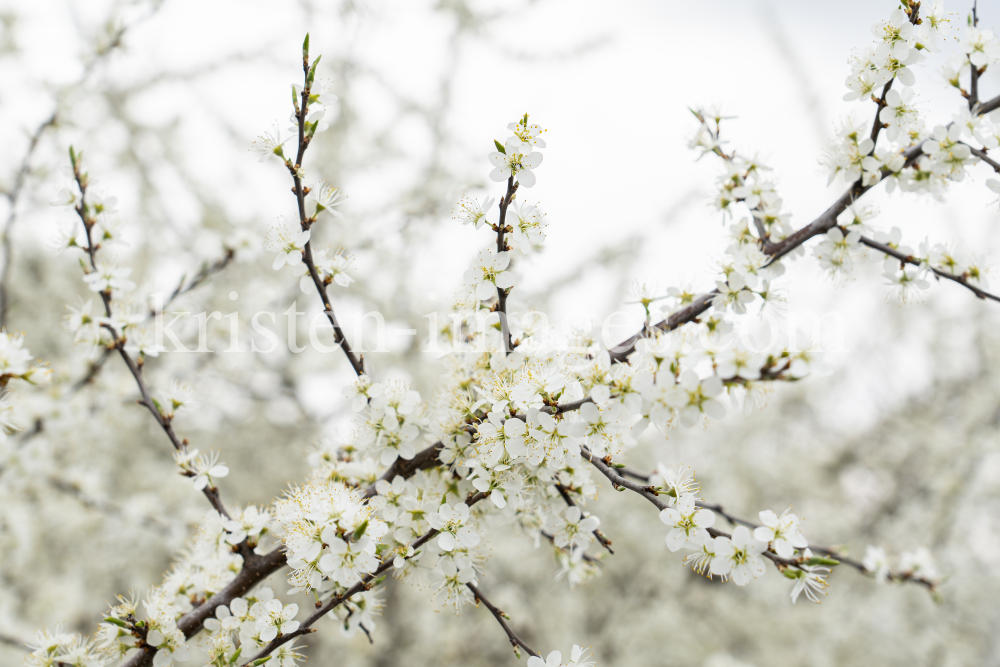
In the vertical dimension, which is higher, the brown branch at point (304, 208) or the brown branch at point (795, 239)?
the brown branch at point (304, 208)

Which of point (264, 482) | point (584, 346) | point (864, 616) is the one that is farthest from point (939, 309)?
point (264, 482)

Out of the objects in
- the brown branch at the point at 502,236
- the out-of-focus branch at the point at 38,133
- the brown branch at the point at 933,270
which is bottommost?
the brown branch at the point at 933,270

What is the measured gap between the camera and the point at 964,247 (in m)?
1.25

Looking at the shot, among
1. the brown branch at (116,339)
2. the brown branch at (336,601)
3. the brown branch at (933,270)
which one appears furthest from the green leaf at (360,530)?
the brown branch at (933,270)

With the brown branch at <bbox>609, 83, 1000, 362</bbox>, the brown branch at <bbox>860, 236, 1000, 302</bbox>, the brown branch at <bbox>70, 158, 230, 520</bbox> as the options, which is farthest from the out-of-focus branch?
the brown branch at <bbox>860, 236, 1000, 302</bbox>

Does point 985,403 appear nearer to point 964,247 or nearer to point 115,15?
point 964,247

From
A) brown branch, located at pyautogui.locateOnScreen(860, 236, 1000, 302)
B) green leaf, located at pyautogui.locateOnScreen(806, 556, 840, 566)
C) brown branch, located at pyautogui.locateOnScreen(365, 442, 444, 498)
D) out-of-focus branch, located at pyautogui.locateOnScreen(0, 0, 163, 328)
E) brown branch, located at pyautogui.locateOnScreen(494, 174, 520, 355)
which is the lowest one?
green leaf, located at pyautogui.locateOnScreen(806, 556, 840, 566)

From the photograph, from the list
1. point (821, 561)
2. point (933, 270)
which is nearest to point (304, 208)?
point (821, 561)

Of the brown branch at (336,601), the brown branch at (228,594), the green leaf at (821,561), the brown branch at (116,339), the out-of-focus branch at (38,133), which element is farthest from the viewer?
the out-of-focus branch at (38,133)

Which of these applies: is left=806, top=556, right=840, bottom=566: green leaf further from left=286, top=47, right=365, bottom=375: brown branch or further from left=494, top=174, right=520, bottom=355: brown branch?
left=286, top=47, right=365, bottom=375: brown branch

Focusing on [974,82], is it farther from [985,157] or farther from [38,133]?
[38,133]

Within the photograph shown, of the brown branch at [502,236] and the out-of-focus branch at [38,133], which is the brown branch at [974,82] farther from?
the out-of-focus branch at [38,133]

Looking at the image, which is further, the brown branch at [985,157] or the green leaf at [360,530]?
the brown branch at [985,157]

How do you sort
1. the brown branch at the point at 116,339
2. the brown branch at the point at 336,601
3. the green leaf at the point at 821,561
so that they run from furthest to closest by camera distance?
the brown branch at the point at 116,339
the brown branch at the point at 336,601
the green leaf at the point at 821,561
